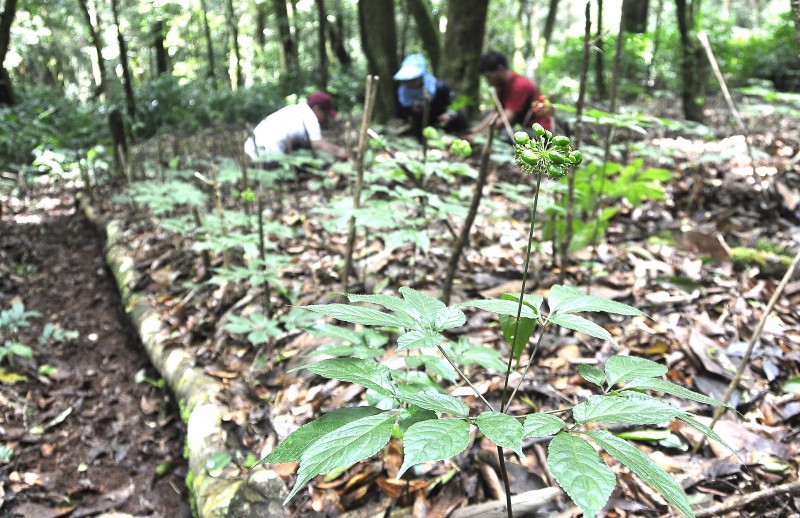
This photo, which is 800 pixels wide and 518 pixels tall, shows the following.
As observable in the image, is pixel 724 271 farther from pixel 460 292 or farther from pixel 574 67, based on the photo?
pixel 574 67

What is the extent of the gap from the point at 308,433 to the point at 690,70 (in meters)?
6.09

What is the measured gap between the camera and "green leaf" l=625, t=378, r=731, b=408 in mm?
915

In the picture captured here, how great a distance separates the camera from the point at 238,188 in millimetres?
5598

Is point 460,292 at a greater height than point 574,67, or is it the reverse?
point 574,67

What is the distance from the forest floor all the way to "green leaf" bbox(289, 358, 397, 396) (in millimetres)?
416

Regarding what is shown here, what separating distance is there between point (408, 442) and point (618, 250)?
9.82 ft

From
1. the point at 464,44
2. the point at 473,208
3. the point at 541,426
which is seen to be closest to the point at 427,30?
the point at 464,44

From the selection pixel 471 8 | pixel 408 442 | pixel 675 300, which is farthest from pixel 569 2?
pixel 408 442

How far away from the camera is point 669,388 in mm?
958

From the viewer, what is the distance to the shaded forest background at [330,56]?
21.6 ft

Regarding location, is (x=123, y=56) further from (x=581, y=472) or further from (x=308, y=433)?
(x=581, y=472)

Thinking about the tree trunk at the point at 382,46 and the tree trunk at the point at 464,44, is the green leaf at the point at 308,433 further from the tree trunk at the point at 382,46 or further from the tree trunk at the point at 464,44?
the tree trunk at the point at 382,46

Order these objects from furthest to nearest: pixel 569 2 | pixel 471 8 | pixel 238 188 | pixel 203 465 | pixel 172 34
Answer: pixel 569 2 < pixel 172 34 < pixel 471 8 < pixel 238 188 < pixel 203 465

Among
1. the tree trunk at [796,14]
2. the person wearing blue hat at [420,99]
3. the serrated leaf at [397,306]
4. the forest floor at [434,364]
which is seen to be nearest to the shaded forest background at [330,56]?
the person wearing blue hat at [420,99]
